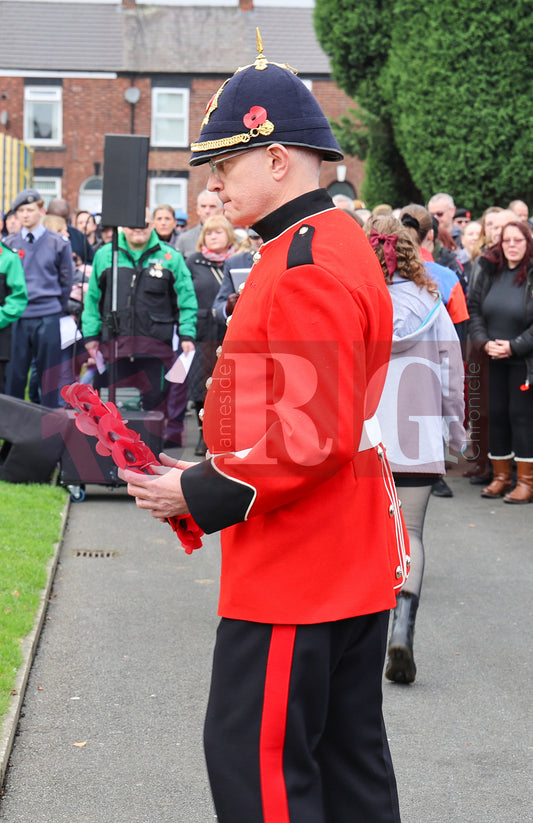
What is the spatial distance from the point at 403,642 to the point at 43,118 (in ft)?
118

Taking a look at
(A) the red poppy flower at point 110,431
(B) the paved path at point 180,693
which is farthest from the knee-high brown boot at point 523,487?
(A) the red poppy flower at point 110,431

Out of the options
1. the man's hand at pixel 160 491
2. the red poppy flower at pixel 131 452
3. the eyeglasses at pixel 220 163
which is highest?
the eyeglasses at pixel 220 163

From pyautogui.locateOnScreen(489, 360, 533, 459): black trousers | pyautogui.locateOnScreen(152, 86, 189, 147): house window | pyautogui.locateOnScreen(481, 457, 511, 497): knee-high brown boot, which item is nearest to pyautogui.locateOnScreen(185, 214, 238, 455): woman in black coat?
pyautogui.locateOnScreen(489, 360, 533, 459): black trousers

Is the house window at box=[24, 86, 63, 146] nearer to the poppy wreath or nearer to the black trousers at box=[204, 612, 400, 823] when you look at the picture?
the poppy wreath

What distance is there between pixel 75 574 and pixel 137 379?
12.8ft

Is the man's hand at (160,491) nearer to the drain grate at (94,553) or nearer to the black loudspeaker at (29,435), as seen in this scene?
the drain grate at (94,553)

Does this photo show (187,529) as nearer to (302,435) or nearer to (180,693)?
(302,435)

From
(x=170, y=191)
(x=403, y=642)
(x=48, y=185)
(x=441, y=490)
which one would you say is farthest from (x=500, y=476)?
(x=48, y=185)

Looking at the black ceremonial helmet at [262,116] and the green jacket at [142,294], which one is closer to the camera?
the black ceremonial helmet at [262,116]

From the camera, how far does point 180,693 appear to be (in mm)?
5082

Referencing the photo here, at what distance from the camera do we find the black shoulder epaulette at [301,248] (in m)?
2.41

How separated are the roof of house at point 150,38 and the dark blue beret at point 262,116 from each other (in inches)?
1483

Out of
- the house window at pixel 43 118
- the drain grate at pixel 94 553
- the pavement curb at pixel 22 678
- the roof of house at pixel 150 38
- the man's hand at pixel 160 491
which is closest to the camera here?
the man's hand at pixel 160 491

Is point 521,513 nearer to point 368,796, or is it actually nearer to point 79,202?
point 368,796
